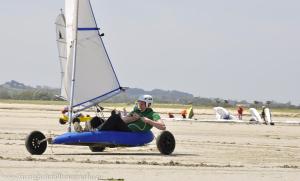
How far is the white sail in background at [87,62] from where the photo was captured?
2594 cm

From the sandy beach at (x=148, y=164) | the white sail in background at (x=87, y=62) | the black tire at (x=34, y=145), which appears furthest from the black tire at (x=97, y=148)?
the black tire at (x=34, y=145)

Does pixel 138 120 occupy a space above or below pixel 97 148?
above

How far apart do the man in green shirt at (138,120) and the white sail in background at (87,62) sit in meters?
1.52

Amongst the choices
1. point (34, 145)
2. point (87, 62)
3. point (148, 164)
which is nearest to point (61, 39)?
point (87, 62)

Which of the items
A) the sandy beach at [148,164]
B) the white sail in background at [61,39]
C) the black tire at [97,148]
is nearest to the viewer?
the sandy beach at [148,164]

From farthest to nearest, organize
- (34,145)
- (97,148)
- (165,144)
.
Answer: (97,148) < (165,144) < (34,145)

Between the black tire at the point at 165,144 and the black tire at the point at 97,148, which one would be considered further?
the black tire at the point at 97,148

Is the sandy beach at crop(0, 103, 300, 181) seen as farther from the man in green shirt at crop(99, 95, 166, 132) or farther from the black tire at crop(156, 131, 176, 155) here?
the man in green shirt at crop(99, 95, 166, 132)

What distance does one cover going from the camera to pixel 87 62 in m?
26.3

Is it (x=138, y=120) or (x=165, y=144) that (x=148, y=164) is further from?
(x=138, y=120)

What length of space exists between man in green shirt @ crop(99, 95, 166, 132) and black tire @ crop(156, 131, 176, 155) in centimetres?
40

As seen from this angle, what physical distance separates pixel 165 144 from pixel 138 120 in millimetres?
1016

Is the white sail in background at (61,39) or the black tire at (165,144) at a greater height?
the white sail in background at (61,39)

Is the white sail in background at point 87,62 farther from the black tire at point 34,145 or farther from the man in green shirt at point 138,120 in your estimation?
the black tire at point 34,145
